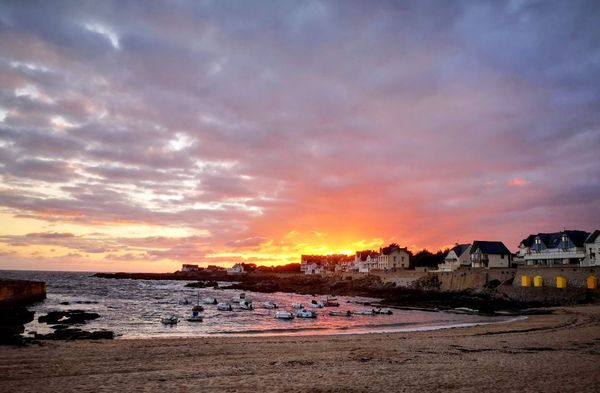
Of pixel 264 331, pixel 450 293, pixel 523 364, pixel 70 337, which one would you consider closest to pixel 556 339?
pixel 523 364

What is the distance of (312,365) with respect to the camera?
18.8 metres

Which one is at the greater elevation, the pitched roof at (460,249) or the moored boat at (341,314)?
the pitched roof at (460,249)

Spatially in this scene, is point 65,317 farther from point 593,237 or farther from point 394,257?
point 394,257

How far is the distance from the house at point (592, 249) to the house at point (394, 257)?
76.0 m

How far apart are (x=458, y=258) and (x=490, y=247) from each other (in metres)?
11.1

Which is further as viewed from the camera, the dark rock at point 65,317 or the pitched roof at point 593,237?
the pitched roof at point 593,237

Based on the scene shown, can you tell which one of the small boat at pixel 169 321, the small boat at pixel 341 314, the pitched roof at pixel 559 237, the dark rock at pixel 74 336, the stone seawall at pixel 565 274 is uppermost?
the pitched roof at pixel 559 237

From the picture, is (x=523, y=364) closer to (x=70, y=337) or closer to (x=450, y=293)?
(x=70, y=337)

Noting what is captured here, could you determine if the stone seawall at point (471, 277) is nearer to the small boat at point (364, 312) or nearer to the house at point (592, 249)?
the house at point (592, 249)

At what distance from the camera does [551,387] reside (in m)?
14.6

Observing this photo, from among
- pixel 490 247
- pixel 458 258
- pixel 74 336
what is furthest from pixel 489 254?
pixel 74 336

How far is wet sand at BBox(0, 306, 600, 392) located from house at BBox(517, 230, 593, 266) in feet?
189

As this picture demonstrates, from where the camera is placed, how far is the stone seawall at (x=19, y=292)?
54812 millimetres

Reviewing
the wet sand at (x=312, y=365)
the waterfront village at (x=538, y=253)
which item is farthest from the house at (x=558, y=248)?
the wet sand at (x=312, y=365)
